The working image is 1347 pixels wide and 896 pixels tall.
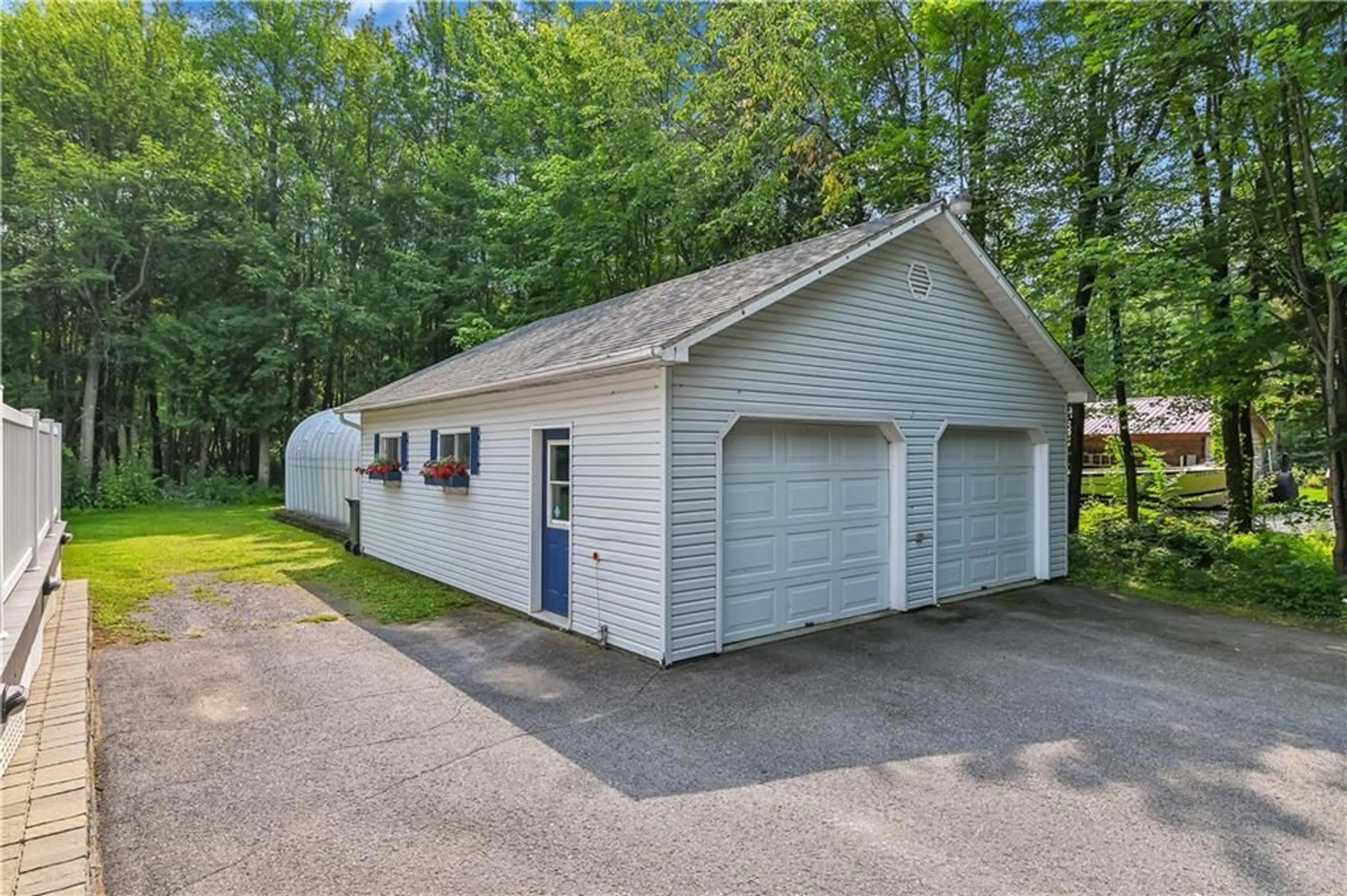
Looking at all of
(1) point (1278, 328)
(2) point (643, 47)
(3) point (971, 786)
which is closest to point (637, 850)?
(3) point (971, 786)

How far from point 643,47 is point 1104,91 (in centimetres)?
963

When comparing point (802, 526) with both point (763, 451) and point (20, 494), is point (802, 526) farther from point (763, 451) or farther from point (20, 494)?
point (20, 494)

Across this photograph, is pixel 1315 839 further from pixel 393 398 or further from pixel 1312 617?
pixel 393 398

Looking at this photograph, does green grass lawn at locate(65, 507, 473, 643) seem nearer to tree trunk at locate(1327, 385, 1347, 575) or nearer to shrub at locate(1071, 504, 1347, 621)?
shrub at locate(1071, 504, 1347, 621)

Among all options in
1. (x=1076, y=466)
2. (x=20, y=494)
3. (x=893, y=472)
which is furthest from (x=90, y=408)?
(x=1076, y=466)

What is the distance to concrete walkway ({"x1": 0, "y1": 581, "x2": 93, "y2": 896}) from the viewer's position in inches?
104

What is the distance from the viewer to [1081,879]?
2.94 metres

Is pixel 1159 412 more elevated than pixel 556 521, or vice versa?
pixel 1159 412

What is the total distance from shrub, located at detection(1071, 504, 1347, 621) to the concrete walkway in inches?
419

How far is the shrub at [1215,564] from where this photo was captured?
26.4 ft

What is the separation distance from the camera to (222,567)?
10586mm

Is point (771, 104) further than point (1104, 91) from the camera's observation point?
Yes

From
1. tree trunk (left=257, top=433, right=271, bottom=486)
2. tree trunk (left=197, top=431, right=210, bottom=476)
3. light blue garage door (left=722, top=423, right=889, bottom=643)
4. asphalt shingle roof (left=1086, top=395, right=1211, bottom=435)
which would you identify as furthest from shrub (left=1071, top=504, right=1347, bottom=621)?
tree trunk (left=197, top=431, right=210, bottom=476)

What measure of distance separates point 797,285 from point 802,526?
95.0 inches
